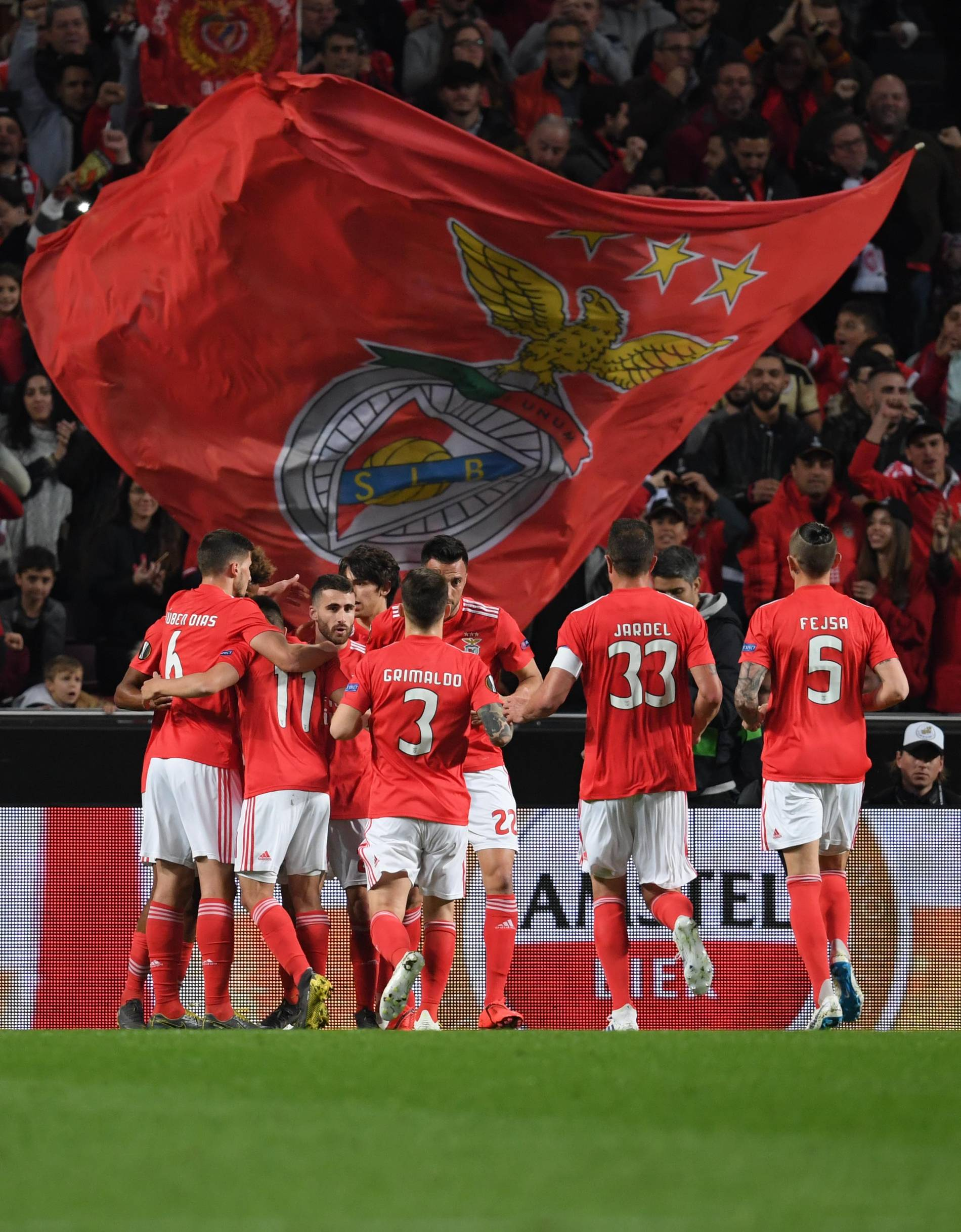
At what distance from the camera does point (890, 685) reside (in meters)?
7.54

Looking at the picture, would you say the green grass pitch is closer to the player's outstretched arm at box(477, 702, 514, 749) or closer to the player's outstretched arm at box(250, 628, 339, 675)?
the player's outstretched arm at box(477, 702, 514, 749)

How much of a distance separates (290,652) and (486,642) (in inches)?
40.6

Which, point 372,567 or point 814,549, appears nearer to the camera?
point 814,549

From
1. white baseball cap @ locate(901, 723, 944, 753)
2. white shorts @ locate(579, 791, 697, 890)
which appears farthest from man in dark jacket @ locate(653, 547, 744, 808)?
white shorts @ locate(579, 791, 697, 890)

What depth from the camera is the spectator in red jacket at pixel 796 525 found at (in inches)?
424

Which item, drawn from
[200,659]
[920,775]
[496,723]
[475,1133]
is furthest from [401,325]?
[475,1133]

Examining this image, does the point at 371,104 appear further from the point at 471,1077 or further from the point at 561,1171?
the point at 561,1171

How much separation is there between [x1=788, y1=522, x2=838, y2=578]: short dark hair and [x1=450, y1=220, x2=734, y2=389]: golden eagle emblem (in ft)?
8.05

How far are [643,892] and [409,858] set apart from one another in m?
1.00

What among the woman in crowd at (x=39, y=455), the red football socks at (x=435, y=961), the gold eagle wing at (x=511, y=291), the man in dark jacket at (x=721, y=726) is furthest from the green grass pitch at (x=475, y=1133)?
the woman in crowd at (x=39, y=455)

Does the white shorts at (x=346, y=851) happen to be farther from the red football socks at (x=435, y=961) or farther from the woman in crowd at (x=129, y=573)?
the woman in crowd at (x=129, y=573)

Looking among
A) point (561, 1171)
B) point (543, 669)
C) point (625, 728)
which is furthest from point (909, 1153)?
point (543, 669)

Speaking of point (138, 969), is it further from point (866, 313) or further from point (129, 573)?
point (866, 313)

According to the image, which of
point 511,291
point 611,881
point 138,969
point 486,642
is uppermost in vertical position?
point 511,291
